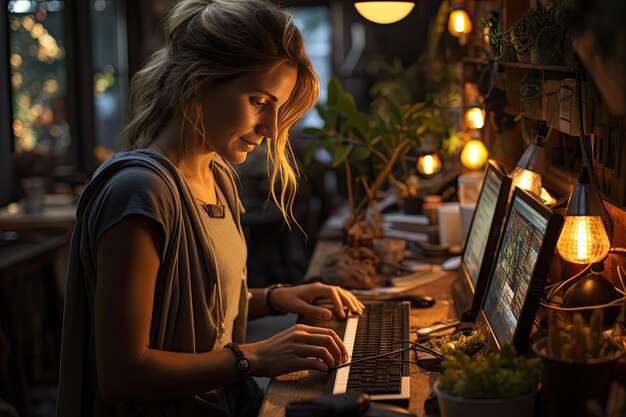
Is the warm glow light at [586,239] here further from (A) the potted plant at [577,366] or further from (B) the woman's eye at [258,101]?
(B) the woman's eye at [258,101]

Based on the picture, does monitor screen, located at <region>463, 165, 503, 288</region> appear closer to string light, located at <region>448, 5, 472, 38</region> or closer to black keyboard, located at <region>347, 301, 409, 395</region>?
black keyboard, located at <region>347, 301, 409, 395</region>

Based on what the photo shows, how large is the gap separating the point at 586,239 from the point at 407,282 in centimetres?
123

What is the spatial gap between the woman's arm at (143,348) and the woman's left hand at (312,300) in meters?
0.45

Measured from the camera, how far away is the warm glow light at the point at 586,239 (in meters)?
1.51

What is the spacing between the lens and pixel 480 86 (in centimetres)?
298

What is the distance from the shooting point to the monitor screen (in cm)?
213

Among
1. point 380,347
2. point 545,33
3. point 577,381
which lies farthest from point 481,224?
point 577,381

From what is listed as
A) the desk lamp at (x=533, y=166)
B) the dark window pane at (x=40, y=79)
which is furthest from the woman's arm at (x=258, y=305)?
the dark window pane at (x=40, y=79)

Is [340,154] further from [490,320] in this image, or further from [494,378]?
[494,378]

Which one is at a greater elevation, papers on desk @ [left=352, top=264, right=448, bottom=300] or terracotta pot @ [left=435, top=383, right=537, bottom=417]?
terracotta pot @ [left=435, top=383, right=537, bottom=417]

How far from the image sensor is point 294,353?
1.63 meters

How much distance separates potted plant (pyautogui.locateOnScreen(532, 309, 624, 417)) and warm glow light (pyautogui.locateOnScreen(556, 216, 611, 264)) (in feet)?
0.90

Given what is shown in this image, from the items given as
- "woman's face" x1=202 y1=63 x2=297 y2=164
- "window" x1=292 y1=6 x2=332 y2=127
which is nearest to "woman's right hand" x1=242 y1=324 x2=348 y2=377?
"woman's face" x1=202 y1=63 x2=297 y2=164

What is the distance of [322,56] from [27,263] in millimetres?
5803
